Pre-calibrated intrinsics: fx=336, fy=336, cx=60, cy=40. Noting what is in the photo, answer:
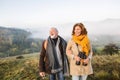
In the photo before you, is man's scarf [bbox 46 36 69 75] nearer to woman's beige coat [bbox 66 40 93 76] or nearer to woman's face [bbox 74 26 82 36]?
woman's beige coat [bbox 66 40 93 76]

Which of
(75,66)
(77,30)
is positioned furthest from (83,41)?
(75,66)

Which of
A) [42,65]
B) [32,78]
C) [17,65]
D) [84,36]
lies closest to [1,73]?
[17,65]

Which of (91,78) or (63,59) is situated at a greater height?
(63,59)

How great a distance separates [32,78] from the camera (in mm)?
11336

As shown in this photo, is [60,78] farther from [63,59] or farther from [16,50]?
[16,50]

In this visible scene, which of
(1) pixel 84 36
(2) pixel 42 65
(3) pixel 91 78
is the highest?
(1) pixel 84 36

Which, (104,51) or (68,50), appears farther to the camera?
(104,51)

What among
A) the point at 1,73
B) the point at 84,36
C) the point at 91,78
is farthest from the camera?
the point at 1,73

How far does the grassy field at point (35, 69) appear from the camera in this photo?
429 inches

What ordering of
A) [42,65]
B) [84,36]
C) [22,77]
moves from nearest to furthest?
1. [84,36]
2. [42,65]
3. [22,77]

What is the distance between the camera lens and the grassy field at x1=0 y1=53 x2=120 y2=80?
1089cm

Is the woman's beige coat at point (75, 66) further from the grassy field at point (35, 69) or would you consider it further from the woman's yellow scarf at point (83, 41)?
the grassy field at point (35, 69)

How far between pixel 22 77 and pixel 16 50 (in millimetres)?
8259

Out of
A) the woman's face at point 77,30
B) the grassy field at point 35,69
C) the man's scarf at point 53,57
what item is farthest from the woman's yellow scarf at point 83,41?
the grassy field at point 35,69
